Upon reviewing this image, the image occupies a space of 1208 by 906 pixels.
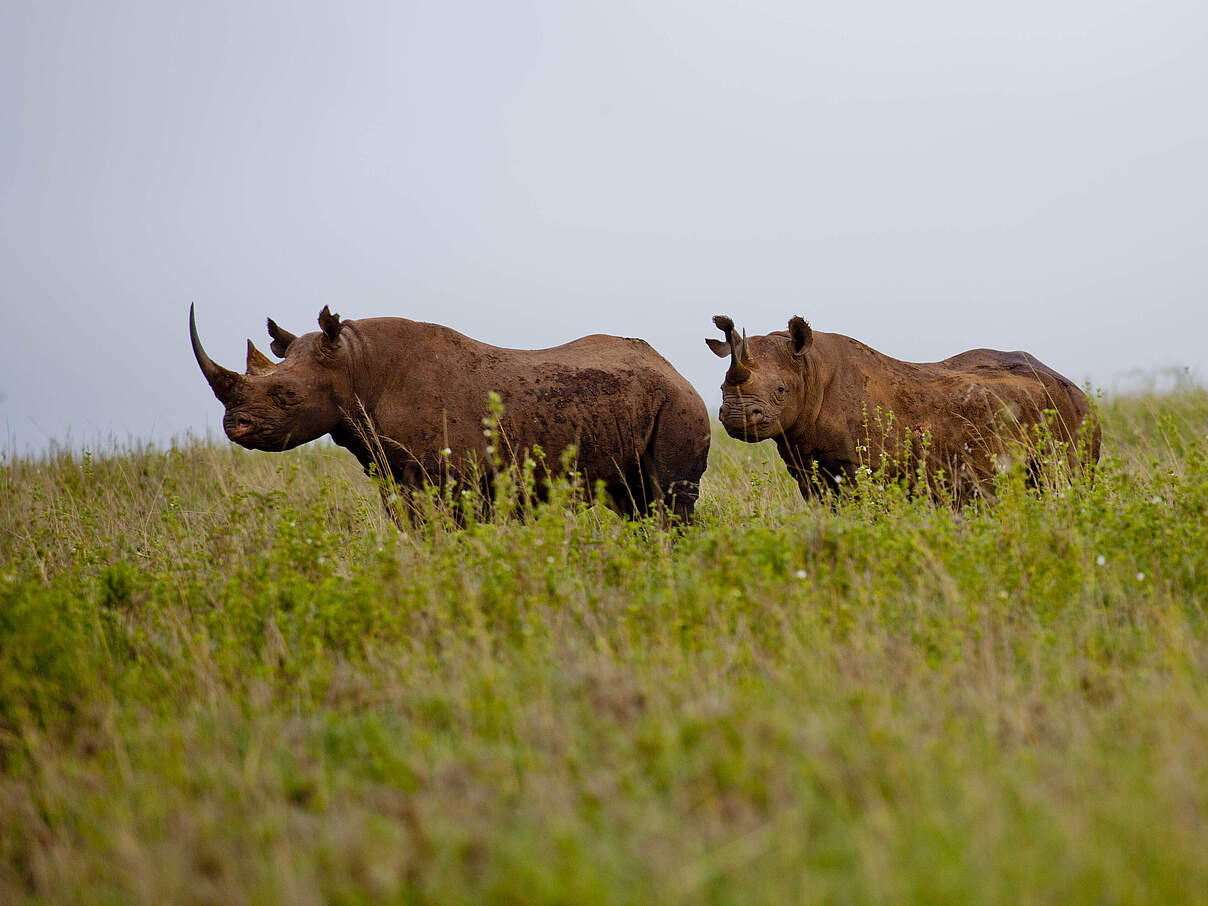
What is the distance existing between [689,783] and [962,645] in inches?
77.0

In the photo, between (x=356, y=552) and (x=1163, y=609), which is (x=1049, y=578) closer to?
(x=1163, y=609)

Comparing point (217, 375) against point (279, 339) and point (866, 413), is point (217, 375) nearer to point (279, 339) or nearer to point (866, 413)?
point (279, 339)

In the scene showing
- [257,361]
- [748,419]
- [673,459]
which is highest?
[257,361]

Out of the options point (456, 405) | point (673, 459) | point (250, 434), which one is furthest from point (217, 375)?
point (673, 459)

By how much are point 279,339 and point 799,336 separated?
402 centimetres

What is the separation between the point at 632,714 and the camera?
3.72 meters

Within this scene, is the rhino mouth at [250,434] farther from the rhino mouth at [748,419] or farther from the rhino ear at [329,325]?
the rhino mouth at [748,419]

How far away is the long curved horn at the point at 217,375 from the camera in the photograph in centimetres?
714

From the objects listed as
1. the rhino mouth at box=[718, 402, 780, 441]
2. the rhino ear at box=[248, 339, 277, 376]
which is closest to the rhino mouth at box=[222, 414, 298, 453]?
the rhino ear at box=[248, 339, 277, 376]

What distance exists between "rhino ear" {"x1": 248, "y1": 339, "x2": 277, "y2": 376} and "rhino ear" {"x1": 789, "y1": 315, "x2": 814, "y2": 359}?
3.87m

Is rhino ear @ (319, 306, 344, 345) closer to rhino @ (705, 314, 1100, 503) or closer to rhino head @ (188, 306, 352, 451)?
rhino head @ (188, 306, 352, 451)

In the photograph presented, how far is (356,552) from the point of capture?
7.21m

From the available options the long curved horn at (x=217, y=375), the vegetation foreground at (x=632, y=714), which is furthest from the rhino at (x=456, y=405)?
the vegetation foreground at (x=632, y=714)

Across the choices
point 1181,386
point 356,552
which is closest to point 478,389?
point 356,552
